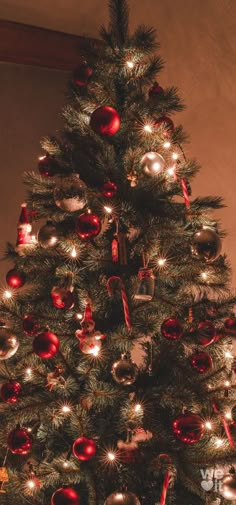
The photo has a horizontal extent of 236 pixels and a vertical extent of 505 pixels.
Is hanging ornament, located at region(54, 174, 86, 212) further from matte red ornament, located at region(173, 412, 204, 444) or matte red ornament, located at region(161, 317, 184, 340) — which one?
matte red ornament, located at region(173, 412, 204, 444)

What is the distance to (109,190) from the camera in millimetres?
1216

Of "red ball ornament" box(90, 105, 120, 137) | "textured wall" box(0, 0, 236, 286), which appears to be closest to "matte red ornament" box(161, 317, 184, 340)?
"red ball ornament" box(90, 105, 120, 137)

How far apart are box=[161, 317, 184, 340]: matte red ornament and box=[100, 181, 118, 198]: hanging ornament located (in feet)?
1.15

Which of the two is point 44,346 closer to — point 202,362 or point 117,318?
point 117,318

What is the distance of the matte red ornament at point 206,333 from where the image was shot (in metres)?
1.19

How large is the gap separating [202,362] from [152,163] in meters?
0.51

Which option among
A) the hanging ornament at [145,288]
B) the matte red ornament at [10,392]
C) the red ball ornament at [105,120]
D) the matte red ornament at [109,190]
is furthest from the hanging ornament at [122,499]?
the red ball ornament at [105,120]

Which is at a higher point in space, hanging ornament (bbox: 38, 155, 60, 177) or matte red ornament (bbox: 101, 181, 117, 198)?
hanging ornament (bbox: 38, 155, 60, 177)

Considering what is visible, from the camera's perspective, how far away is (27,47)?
226 cm

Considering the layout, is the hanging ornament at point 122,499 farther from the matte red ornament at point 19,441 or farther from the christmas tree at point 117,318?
the matte red ornament at point 19,441

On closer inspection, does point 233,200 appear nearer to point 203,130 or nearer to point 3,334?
point 203,130

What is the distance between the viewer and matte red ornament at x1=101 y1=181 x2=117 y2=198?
3.99 ft

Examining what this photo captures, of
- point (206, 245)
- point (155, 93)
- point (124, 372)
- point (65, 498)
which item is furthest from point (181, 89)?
point (65, 498)

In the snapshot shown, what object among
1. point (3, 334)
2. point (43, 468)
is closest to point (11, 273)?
point (3, 334)
